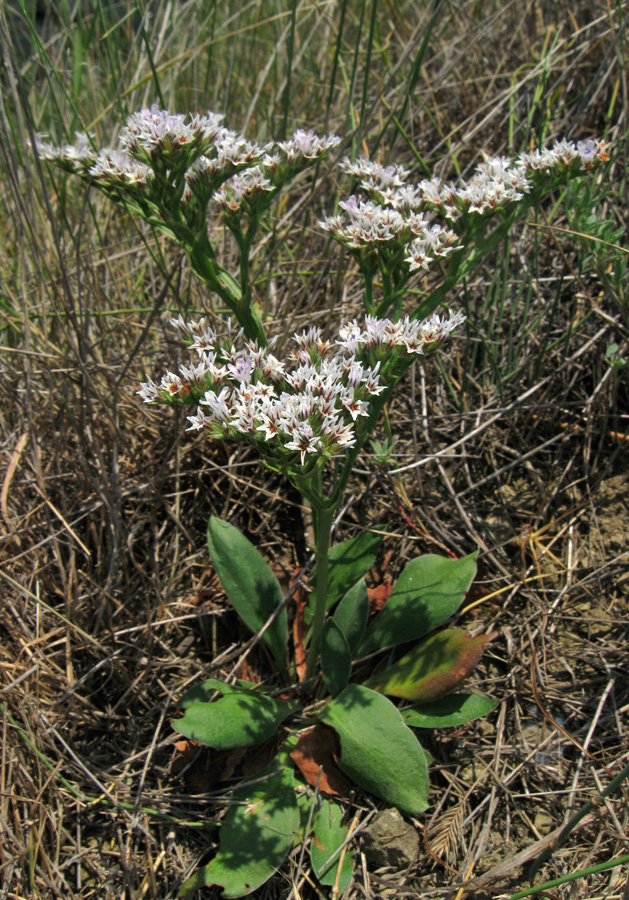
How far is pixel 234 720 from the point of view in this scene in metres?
2.11

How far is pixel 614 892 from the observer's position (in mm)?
1815

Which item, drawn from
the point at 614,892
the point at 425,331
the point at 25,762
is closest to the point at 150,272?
the point at 425,331

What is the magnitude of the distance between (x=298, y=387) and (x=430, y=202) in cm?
88

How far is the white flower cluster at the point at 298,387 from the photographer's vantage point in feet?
5.48

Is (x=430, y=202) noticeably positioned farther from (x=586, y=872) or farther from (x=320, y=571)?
(x=586, y=872)

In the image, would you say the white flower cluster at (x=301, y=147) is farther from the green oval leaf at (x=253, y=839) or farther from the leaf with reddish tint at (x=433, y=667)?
the green oval leaf at (x=253, y=839)

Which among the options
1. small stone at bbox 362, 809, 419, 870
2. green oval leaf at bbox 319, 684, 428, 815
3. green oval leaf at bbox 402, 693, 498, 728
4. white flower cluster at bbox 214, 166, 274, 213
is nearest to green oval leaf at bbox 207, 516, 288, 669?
green oval leaf at bbox 319, 684, 428, 815

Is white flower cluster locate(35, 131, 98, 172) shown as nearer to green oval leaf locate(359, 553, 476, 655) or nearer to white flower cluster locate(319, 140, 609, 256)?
white flower cluster locate(319, 140, 609, 256)

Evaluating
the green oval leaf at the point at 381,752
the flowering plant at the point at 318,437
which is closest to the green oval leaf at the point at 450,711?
the flowering plant at the point at 318,437

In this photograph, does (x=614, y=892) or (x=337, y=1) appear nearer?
(x=614, y=892)

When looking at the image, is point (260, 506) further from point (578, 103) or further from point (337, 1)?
point (337, 1)

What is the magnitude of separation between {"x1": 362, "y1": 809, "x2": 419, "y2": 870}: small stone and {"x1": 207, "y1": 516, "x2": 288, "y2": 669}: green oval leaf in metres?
0.62

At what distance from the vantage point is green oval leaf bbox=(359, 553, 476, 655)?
2.28 m

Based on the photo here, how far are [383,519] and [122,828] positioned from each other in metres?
1.40
